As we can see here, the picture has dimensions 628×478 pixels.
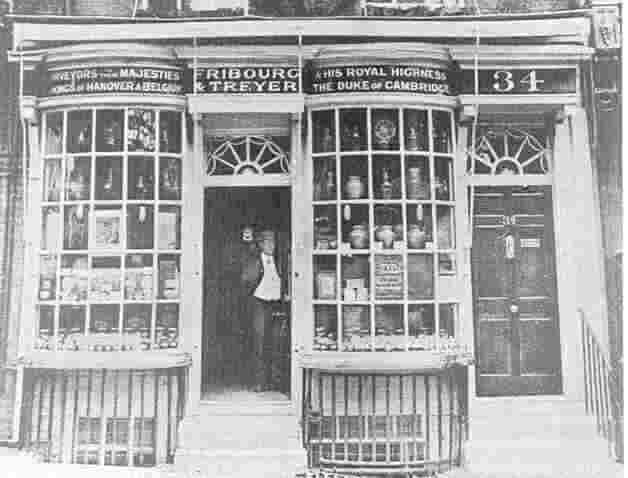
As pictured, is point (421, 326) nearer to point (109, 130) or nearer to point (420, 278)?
point (420, 278)

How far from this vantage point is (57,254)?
5324 millimetres

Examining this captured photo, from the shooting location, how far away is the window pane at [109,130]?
5.43 meters

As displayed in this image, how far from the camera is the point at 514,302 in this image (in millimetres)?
5566

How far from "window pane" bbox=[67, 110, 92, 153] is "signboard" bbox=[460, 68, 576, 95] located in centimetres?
345

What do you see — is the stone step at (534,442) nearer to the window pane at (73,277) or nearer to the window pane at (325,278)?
the window pane at (325,278)

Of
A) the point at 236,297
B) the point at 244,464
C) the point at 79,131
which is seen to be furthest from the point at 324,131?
the point at 244,464

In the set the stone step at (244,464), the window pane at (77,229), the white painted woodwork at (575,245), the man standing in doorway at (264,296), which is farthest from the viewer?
the man standing in doorway at (264,296)

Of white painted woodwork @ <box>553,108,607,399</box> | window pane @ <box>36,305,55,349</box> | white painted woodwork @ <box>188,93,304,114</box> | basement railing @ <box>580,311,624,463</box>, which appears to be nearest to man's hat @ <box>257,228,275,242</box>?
white painted woodwork @ <box>188,93,304,114</box>

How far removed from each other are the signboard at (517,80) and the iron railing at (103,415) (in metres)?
3.74

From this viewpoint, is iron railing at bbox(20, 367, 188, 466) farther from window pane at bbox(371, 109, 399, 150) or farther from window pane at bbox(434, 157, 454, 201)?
window pane at bbox(434, 157, 454, 201)

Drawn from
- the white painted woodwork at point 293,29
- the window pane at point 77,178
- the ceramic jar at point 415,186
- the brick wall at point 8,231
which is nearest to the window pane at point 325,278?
the ceramic jar at point 415,186

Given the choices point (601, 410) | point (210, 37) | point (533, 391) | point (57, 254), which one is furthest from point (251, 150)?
point (601, 410)

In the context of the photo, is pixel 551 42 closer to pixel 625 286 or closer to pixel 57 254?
pixel 625 286

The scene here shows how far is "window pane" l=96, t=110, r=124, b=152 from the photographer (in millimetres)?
5426
